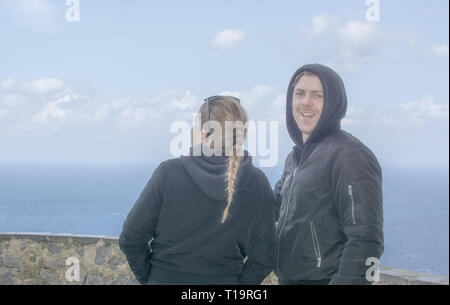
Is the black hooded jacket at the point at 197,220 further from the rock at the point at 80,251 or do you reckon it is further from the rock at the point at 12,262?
the rock at the point at 12,262

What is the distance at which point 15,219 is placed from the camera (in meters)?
96.6

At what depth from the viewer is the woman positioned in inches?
93.0

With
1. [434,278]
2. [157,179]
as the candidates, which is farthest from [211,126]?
[434,278]

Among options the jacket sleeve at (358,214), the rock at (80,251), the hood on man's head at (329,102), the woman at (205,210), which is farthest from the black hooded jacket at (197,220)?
the rock at (80,251)

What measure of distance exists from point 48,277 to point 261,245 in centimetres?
390

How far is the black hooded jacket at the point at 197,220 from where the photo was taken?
2.36 meters

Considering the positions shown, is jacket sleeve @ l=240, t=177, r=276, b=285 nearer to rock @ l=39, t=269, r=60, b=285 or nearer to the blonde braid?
the blonde braid

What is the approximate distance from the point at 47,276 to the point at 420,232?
140m

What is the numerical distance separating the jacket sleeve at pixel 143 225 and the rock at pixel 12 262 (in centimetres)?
369

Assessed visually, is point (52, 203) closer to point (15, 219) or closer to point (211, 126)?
point (15, 219)

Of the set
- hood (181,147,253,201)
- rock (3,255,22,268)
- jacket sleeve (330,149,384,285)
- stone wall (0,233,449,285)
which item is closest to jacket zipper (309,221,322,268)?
jacket sleeve (330,149,384,285)
